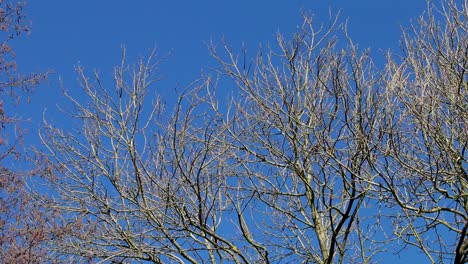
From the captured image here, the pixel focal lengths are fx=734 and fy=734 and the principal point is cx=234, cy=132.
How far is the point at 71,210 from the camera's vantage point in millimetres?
9695

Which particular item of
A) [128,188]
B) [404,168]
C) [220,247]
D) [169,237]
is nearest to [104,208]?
[128,188]

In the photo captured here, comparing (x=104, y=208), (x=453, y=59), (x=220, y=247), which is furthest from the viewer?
(x=104, y=208)

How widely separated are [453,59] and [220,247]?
11.5 ft

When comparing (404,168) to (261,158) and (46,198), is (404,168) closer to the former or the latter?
(261,158)

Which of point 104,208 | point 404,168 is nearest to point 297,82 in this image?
point 404,168

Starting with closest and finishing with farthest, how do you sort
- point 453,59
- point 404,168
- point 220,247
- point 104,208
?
point 404,168, point 453,59, point 220,247, point 104,208

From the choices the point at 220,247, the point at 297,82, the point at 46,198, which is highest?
the point at 297,82

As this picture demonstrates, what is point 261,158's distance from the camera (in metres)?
9.41

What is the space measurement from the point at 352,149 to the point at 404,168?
0.68 metres

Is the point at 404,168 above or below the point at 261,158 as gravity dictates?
below

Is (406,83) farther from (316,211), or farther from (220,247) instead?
(220,247)

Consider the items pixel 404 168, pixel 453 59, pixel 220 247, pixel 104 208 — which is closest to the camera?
pixel 404 168

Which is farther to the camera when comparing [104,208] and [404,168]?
[104,208]

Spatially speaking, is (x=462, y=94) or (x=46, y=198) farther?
(x=46, y=198)
